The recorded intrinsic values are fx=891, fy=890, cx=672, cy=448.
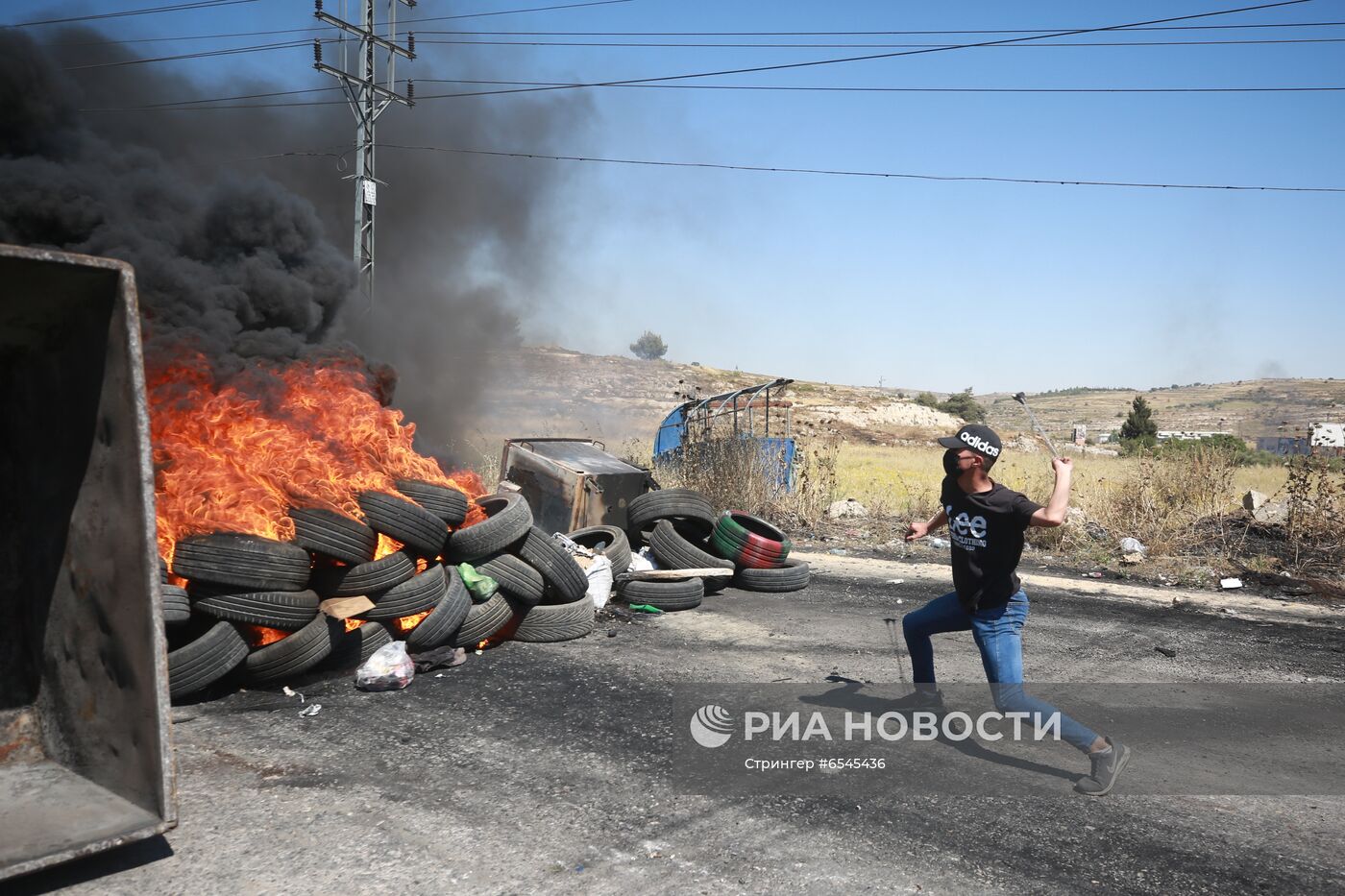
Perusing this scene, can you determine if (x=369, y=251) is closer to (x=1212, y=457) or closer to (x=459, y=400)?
(x=459, y=400)

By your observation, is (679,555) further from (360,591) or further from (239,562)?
(239,562)

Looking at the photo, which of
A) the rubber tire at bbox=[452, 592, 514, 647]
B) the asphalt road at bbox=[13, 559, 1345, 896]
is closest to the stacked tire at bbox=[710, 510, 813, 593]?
the rubber tire at bbox=[452, 592, 514, 647]

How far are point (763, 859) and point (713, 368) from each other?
2670 inches

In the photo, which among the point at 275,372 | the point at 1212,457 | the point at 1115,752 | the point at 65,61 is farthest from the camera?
the point at 65,61

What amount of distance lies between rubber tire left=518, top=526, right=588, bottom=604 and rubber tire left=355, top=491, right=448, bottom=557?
2.63 ft

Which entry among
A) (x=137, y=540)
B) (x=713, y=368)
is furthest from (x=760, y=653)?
(x=713, y=368)

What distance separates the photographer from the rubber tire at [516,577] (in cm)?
714

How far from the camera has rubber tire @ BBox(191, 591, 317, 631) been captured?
5.55 meters

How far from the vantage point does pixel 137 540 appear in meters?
3.31

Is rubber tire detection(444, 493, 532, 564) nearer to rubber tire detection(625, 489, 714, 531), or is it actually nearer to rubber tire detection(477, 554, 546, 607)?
rubber tire detection(477, 554, 546, 607)

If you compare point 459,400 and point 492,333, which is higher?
point 492,333

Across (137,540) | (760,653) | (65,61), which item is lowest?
(760,653)

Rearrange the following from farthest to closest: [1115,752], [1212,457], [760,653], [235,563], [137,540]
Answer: [1212,457], [760,653], [235,563], [1115,752], [137,540]

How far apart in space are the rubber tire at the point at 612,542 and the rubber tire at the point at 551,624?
57.5 inches
